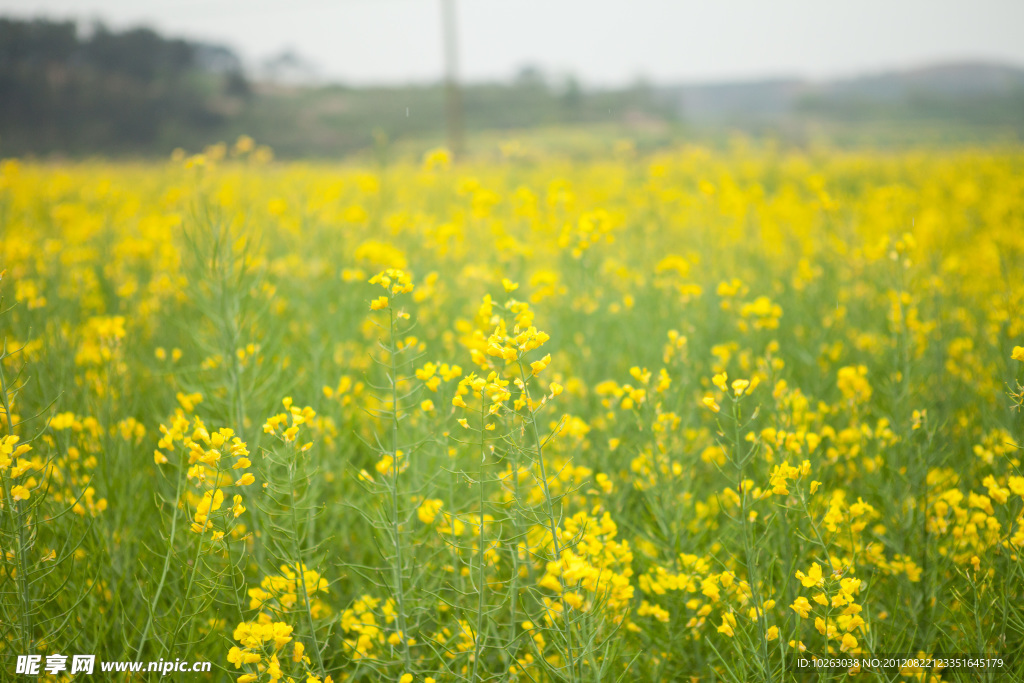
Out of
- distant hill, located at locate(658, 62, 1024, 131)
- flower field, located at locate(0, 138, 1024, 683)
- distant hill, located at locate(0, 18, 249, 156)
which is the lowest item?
flower field, located at locate(0, 138, 1024, 683)

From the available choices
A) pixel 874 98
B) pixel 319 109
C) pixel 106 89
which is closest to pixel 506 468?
pixel 106 89

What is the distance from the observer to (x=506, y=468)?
258 cm

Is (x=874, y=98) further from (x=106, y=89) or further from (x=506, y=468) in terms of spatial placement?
(x=506, y=468)

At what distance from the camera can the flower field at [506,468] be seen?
1.57 m

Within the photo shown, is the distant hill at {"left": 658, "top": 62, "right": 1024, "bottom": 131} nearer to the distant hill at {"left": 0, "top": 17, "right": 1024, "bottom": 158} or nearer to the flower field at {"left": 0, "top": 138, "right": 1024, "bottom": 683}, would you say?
the distant hill at {"left": 0, "top": 17, "right": 1024, "bottom": 158}

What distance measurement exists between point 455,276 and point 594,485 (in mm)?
2457

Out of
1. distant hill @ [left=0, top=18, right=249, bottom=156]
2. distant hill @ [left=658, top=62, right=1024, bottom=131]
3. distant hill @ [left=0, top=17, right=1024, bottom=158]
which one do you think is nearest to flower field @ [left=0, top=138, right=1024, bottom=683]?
distant hill @ [left=0, top=17, right=1024, bottom=158]

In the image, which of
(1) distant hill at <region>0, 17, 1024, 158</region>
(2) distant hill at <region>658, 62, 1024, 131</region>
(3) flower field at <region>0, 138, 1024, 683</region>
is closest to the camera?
(3) flower field at <region>0, 138, 1024, 683</region>

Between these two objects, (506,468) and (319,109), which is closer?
(506,468)

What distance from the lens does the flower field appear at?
5.14ft

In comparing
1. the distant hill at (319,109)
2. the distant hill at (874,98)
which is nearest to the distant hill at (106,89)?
the distant hill at (319,109)

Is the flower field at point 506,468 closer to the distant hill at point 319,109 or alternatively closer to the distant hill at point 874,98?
the distant hill at point 319,109

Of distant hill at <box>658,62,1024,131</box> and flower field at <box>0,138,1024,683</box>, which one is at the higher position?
distant hill at <box>658,62,1024,131</box>

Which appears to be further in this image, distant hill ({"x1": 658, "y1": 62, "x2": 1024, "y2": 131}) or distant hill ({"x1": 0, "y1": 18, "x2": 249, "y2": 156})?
distant hill ({"x1": 658, "y1": 62, "x2": 1024, "y2": 131})
